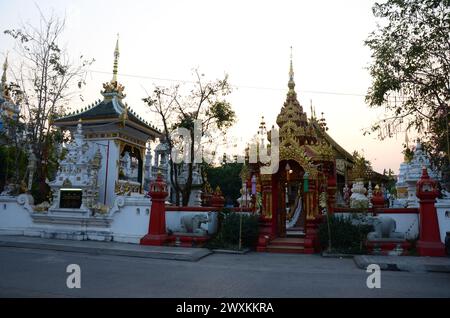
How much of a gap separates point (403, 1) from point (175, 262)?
12.0m

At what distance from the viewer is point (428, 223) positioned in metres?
12.3

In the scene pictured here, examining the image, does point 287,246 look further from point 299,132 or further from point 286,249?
point 299,132

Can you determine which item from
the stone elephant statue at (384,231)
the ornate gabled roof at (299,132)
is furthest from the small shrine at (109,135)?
the stone elephant statue at (384,231)

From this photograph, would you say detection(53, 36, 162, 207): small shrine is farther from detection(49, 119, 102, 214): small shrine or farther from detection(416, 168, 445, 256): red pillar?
detection(416, 168, 445, 256): red pillar

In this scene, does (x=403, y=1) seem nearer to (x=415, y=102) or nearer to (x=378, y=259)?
(x=415, y=102)

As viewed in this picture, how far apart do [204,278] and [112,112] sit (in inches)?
527

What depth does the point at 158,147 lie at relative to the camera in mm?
25859

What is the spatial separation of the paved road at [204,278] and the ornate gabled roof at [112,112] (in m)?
9.05

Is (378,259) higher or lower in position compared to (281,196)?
lower

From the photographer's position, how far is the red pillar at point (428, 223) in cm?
1198

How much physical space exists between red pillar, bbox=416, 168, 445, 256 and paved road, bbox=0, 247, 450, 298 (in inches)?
100

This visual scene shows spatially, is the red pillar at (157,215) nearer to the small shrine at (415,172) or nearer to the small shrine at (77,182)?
the small shrine at (77,182)
